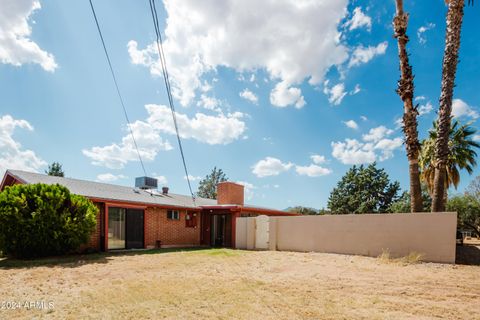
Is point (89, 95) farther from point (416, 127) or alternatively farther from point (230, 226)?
point (416, 127)

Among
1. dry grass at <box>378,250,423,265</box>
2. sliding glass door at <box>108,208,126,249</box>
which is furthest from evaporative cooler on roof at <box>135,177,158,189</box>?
dry grass at <box>378,250,423,265</box>

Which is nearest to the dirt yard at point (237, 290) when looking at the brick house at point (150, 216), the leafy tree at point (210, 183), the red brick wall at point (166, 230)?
the brick house at point (150, 216)

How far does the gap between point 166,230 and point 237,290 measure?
10.9 metres

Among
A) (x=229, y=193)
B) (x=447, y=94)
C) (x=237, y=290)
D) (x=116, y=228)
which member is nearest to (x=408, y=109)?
(x=447, y=94)

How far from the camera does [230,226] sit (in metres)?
18.1

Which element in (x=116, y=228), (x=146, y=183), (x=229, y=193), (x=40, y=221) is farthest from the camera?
(x=146, y=183)

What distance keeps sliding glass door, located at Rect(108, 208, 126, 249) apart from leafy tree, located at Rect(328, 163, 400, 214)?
91.3 feet

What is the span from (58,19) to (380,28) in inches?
515

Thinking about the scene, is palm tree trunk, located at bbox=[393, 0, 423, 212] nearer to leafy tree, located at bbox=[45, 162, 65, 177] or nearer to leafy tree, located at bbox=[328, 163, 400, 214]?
leafy tree, located at bbox=[328, 163, 400, 214]

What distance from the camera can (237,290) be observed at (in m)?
6.16

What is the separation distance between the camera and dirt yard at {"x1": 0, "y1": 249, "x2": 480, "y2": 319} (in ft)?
15.5

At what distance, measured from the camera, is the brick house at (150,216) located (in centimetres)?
1327

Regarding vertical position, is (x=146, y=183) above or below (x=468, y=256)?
above

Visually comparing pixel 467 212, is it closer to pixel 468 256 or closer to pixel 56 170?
pixel 468 256
